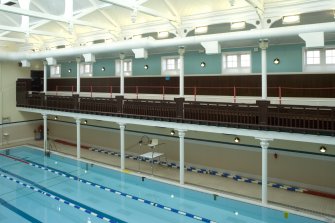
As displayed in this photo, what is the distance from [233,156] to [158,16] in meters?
8.03

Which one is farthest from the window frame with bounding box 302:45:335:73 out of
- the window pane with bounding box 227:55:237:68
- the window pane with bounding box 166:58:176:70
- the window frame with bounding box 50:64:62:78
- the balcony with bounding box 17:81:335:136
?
the window frame with bounding box 50:64:62:78

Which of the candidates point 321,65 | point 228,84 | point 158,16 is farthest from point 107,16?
point 321,65

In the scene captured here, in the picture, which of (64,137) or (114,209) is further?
(64,137)

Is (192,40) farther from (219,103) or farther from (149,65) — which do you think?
(149,65)

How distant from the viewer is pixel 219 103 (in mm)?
13062

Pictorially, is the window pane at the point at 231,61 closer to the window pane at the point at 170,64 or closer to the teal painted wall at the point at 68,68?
the window pane at the point at 170,64

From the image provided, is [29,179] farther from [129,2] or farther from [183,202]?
[129,2]

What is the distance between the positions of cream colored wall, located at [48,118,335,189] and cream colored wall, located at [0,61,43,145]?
7.13m

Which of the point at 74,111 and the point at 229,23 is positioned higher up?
the point at 229,23

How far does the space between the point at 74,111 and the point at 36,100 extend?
4803 mm

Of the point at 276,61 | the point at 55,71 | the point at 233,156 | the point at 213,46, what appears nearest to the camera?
the point at 213,46

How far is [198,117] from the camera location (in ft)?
44.4

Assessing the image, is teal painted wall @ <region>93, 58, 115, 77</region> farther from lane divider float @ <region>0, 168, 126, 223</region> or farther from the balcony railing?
lane divider float @ <region>0, 168, 126, 223</region>

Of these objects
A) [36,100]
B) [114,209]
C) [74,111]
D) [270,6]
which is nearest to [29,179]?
[74,111]
